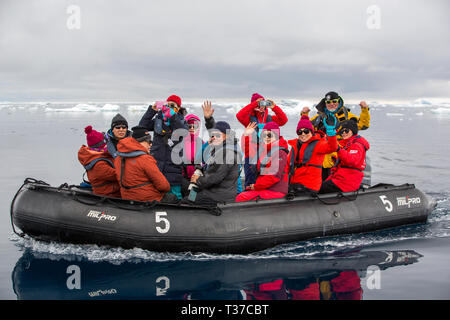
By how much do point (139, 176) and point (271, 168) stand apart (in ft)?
6.45

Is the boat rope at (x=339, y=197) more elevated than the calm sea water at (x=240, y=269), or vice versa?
the boat rope at (x=339, y=197)

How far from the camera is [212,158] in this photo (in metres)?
5.51

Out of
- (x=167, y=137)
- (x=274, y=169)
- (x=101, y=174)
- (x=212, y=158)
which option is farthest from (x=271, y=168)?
(x=101, y=174)

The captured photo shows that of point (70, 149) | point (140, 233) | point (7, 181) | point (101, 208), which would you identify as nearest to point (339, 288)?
point (140, 233)

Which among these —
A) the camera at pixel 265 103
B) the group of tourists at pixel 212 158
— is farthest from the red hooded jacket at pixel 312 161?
the camera at pixel 265 103

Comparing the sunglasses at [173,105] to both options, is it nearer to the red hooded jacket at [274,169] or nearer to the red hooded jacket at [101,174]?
the red hooded jacket at [101,174]

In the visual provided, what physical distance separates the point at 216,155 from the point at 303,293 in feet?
6.93

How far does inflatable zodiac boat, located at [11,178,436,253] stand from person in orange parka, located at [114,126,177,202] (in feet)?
0.51

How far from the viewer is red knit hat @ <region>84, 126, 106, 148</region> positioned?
20.2 ft

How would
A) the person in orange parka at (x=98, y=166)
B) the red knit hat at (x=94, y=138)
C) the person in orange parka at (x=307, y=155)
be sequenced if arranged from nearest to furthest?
the person in orange parka at (x=98, y=166)
the person in orange parka at (x=307, y=155)
the red knit hat at (x=94, y=138)

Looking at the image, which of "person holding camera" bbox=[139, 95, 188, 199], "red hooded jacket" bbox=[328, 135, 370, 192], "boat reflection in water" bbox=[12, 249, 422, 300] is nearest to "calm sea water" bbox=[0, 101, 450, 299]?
"boat reflection in water" bbox=[12, 249, 422, 300]

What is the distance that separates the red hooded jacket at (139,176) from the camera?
533cm

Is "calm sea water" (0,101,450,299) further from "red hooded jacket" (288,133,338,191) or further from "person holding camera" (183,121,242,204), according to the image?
"red hooded jacket" (288,133,338,191)

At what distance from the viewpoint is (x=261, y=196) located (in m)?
6.26
